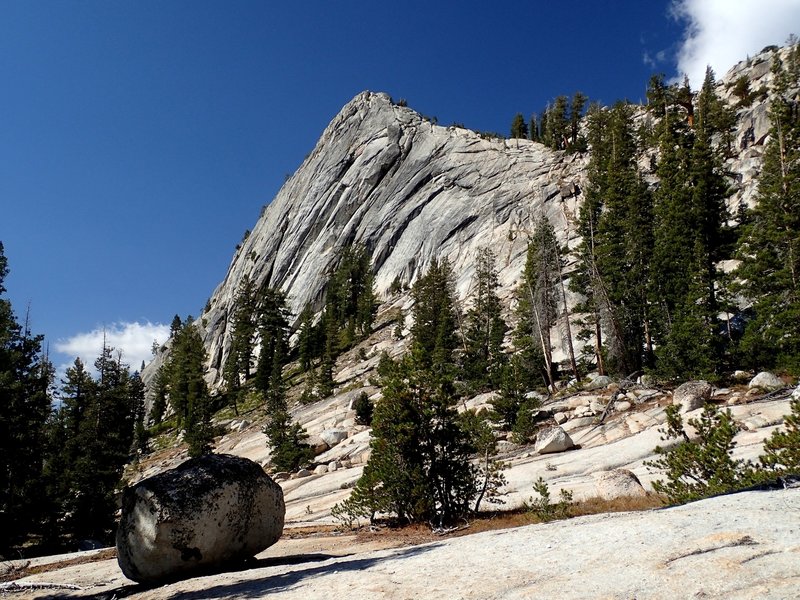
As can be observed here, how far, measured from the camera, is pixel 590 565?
6.39 m

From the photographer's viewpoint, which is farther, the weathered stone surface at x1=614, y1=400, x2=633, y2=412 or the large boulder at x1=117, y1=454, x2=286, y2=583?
the weathered stone surface at x1=614, y1=400, x2=633, y2=412

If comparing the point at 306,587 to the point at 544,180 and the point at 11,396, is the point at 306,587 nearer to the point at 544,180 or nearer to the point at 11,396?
the point at 11,396

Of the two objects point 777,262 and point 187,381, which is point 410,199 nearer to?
point 187,381

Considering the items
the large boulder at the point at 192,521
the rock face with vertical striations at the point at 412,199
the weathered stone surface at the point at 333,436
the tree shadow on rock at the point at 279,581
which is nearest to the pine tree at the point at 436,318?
the rock face with vertical striations at the point at 412,199

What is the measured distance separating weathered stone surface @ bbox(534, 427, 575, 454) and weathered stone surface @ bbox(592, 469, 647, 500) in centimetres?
854

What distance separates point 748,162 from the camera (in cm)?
5975

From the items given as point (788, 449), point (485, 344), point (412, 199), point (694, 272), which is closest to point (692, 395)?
point (694, 272)

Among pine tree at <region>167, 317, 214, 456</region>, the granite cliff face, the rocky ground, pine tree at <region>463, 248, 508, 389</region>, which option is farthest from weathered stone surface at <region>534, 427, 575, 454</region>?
pine tree at <region>167, 317, 214, 456</region>

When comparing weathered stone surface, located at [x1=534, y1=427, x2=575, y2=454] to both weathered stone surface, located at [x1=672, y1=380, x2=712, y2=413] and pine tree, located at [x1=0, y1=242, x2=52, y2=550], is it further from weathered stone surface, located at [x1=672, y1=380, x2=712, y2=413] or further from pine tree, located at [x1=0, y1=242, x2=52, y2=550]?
pine tree, located at [x1=0, y1=242, x2=52, y2=550]

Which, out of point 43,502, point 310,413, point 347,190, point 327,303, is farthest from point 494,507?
point 347,190

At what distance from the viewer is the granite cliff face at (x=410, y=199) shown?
2938 inches

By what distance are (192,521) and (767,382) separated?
27001mm

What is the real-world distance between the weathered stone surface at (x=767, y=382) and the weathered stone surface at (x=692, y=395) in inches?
→ 98.1

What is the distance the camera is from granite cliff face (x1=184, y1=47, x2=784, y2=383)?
74.6 metres
